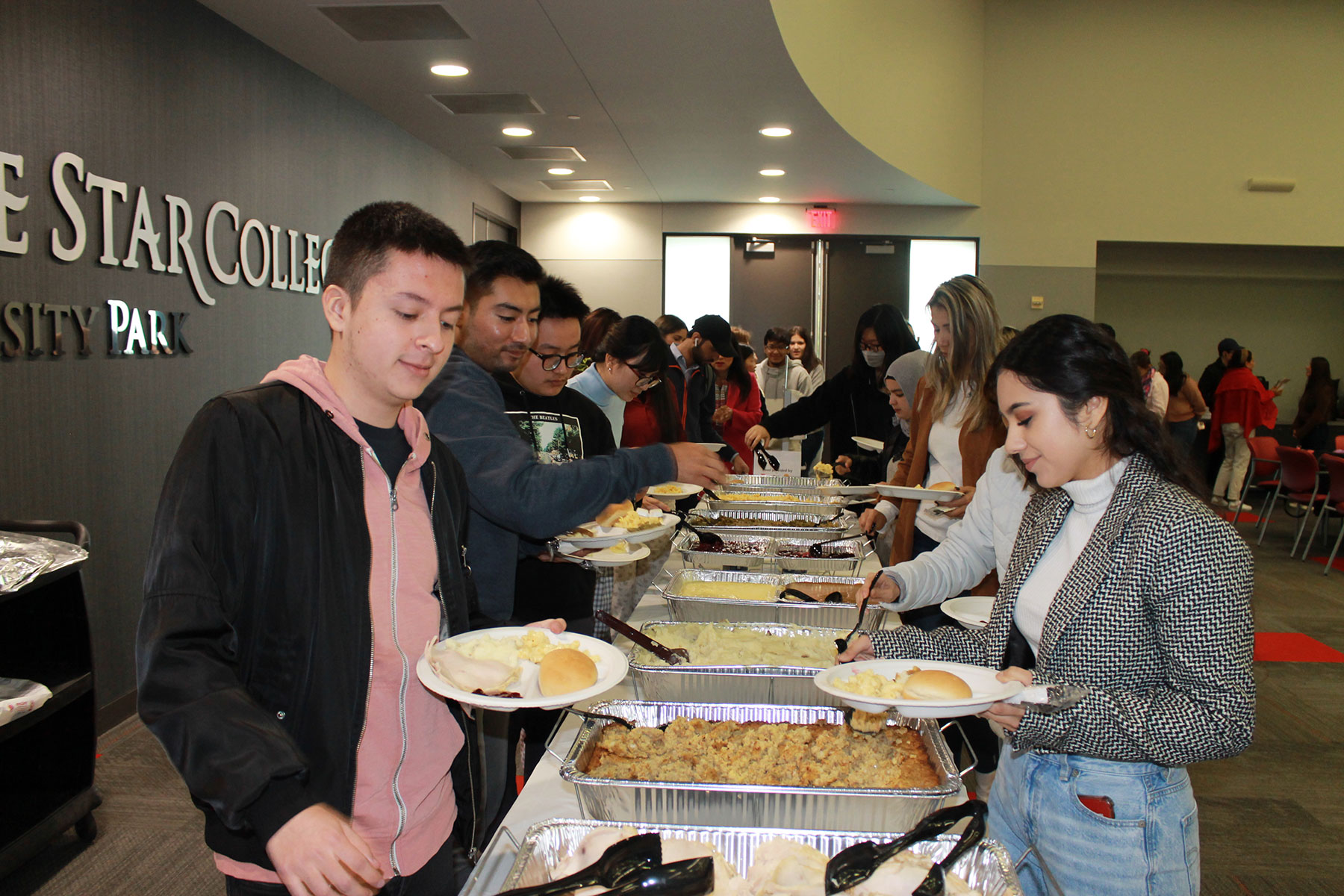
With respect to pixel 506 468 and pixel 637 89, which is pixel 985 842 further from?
pixel 637 89

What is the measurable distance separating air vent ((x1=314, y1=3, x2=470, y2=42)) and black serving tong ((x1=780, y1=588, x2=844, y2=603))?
2.77m

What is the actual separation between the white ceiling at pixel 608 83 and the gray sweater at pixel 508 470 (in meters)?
2.39

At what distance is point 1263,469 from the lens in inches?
332

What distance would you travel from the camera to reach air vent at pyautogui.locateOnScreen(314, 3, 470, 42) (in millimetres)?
3557

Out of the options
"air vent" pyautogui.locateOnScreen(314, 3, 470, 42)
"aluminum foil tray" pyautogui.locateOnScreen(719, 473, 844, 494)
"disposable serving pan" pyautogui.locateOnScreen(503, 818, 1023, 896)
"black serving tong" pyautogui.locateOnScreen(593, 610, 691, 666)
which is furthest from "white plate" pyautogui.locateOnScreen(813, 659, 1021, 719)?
"air vent" pyautogui.locateOnScreen(314, 3, 470, 42)

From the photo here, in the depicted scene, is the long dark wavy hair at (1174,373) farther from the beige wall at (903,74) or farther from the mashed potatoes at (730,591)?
the mashed potatoes at (730,591)

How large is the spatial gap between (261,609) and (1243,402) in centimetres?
955

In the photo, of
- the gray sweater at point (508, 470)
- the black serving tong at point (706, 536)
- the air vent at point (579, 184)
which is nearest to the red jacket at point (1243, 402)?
the air vent at point (579, 184)

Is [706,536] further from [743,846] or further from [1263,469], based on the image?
[1263,469]

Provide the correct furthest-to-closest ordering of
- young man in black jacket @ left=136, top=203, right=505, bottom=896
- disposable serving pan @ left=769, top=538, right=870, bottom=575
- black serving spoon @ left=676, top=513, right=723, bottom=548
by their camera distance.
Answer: black serving spoon @ left=676, top=513, right=723, bottom=548 → disposable serving pan @ left=769, top=538, right=870, bottom=575 → young man in black jacket @ left=136, top=203, right=505, bottom=896

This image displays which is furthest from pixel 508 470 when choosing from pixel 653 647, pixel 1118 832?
pixel 1118 832

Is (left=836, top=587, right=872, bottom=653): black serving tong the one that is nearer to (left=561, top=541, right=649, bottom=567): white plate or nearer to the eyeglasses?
(left=561, top=541, right=649, bottom=567): white plate

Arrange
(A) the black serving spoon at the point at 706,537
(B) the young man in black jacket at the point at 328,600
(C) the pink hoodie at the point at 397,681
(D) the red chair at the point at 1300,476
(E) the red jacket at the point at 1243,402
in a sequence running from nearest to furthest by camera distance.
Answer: (B) the young man in black jacket at the point at 328,600, (C) the pink hoodie at the point at 397,681, (A) the black serving spoon at the point at 706,537, (D) the red chair at the point at 1300,476, (E) the red jacket at the point at 1243,402

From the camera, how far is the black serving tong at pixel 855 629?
166 cm
